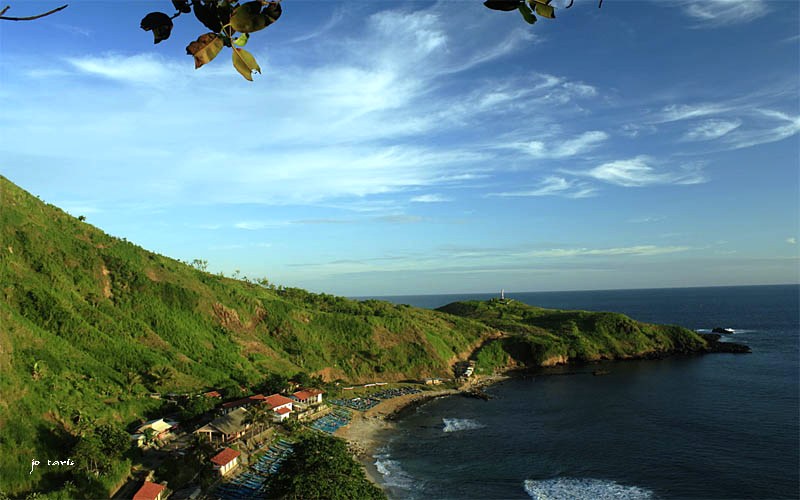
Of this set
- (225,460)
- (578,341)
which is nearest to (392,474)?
(225,460)

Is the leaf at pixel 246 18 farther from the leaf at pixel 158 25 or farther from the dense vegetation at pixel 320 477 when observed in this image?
the dense vegetation at pixel 320 477

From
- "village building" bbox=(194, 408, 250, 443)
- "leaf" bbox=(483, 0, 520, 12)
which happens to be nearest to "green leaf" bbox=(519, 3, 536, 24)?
"leaf" bbox=(483, 0, 520, 12)

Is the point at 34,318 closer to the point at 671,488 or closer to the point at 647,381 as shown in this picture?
the point at 671,488

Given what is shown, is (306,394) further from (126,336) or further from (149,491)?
(149,491)

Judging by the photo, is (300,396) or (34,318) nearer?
(34,318)

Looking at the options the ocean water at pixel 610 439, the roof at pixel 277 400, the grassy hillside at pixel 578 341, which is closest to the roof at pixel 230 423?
the roof at pixel 277 400

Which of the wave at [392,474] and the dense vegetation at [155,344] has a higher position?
the dense vegetation at [155,344]

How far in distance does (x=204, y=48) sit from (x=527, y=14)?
6.01ft

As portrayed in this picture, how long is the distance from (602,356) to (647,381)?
2106cm

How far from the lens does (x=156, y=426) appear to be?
36594 millimetres

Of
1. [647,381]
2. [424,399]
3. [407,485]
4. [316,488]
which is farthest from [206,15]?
[647,381]

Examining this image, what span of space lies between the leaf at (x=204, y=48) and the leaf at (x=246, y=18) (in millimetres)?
151

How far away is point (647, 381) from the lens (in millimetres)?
73812

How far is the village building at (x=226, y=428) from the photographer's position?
1496 inches
